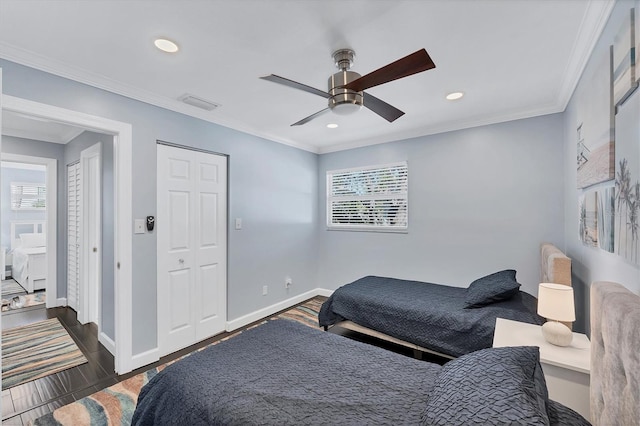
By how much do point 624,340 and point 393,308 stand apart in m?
1.91

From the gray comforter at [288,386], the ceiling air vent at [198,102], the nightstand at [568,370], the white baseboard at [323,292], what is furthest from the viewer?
the white baseboard at [323,292]

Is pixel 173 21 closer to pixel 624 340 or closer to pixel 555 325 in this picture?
pixel 624 340

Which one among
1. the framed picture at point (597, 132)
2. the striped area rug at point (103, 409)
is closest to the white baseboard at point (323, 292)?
the striped area rug at point (103, 409)

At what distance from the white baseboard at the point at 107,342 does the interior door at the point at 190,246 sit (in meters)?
0.47

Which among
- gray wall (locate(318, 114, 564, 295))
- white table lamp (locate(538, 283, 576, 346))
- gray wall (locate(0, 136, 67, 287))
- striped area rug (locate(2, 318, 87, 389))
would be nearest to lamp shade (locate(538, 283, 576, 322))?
white table lamp (locate(538, 283, 576, 346))

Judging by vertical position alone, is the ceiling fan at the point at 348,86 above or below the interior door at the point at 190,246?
above

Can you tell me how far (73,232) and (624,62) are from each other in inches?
218

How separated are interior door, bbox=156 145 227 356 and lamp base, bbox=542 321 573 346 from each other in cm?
305

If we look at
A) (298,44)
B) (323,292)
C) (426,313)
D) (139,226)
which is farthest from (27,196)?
(426,313)

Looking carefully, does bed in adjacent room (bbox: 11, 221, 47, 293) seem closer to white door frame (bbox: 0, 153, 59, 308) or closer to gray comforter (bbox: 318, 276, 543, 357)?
white door frame (bbox: 0, 153, 59, 308)

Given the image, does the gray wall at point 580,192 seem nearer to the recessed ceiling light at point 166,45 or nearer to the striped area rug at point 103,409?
the recessed ceiling light at point 166,45

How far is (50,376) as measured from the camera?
2453 mm

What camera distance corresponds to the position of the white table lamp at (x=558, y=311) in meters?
1.66

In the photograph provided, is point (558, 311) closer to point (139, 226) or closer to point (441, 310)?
point (441, 310)
